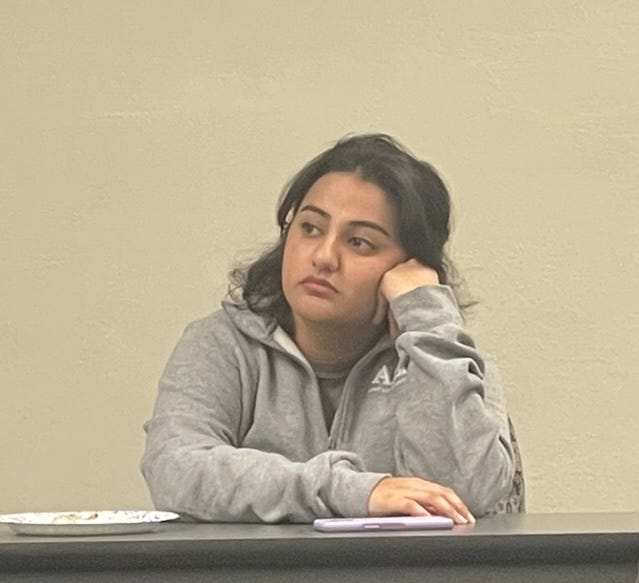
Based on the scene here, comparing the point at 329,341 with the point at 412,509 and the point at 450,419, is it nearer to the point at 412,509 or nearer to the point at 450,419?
the point at 450,419

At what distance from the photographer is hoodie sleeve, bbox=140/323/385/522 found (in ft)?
4.94

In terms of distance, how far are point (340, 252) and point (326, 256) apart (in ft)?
0.12

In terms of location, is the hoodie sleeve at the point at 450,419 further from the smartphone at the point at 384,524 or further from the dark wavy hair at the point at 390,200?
the smartphone at the point at 384,524

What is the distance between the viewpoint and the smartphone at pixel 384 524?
4.20 ft

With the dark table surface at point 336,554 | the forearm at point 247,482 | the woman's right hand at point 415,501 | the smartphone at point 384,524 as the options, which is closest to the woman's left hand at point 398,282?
the forearm at point 247,482

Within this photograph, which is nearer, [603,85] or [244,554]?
[244,554]

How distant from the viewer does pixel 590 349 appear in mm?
2719

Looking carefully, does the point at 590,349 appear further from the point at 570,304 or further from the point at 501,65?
the point at 501,65

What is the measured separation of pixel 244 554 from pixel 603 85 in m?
1.82

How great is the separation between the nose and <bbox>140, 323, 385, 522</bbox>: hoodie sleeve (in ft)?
0.49

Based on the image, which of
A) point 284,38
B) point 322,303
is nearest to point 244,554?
point 322,303

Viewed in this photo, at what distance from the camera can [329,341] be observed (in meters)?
1.83

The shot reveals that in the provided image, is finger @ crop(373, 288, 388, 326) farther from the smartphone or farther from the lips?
the smartphone

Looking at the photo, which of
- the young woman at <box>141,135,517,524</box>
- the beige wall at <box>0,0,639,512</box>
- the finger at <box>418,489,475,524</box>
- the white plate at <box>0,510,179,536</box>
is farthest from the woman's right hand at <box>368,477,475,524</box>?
the beige wall at <box>0,0,639,512</box>
